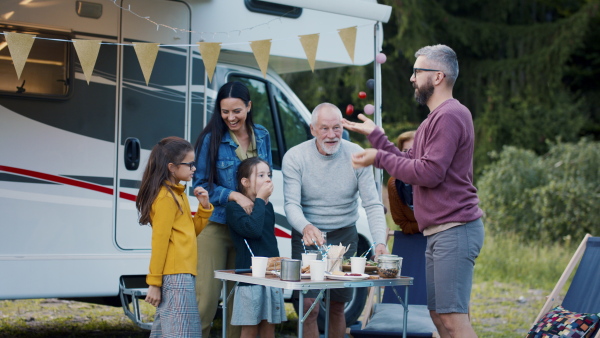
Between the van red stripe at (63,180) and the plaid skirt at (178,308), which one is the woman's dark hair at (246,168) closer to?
the plaid skirt at (178,308)

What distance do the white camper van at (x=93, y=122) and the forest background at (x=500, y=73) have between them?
7.21 meters

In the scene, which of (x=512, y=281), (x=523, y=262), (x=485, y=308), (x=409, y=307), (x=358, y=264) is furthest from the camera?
(x=523, y=262)

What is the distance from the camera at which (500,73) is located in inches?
610

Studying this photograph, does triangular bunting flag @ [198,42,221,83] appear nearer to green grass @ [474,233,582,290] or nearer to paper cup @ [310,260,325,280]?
paper cup @ [310,260,325,280]

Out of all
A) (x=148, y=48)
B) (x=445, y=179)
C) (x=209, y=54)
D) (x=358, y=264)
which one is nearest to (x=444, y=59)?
(x=445, y=179)

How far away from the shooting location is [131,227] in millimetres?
4965

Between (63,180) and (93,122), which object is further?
(93,122)

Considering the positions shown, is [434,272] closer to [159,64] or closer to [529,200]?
[159,64]

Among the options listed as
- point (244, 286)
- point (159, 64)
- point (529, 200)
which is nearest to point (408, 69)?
point (529, 200)

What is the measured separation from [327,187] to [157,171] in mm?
944

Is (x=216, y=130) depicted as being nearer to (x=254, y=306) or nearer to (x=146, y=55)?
(x=146, y=55)

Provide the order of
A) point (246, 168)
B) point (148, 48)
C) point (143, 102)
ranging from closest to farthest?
point (246, 168), point (148, 48), point (143, 102)

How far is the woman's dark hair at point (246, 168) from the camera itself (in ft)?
13.2

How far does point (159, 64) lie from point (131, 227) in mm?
1076
